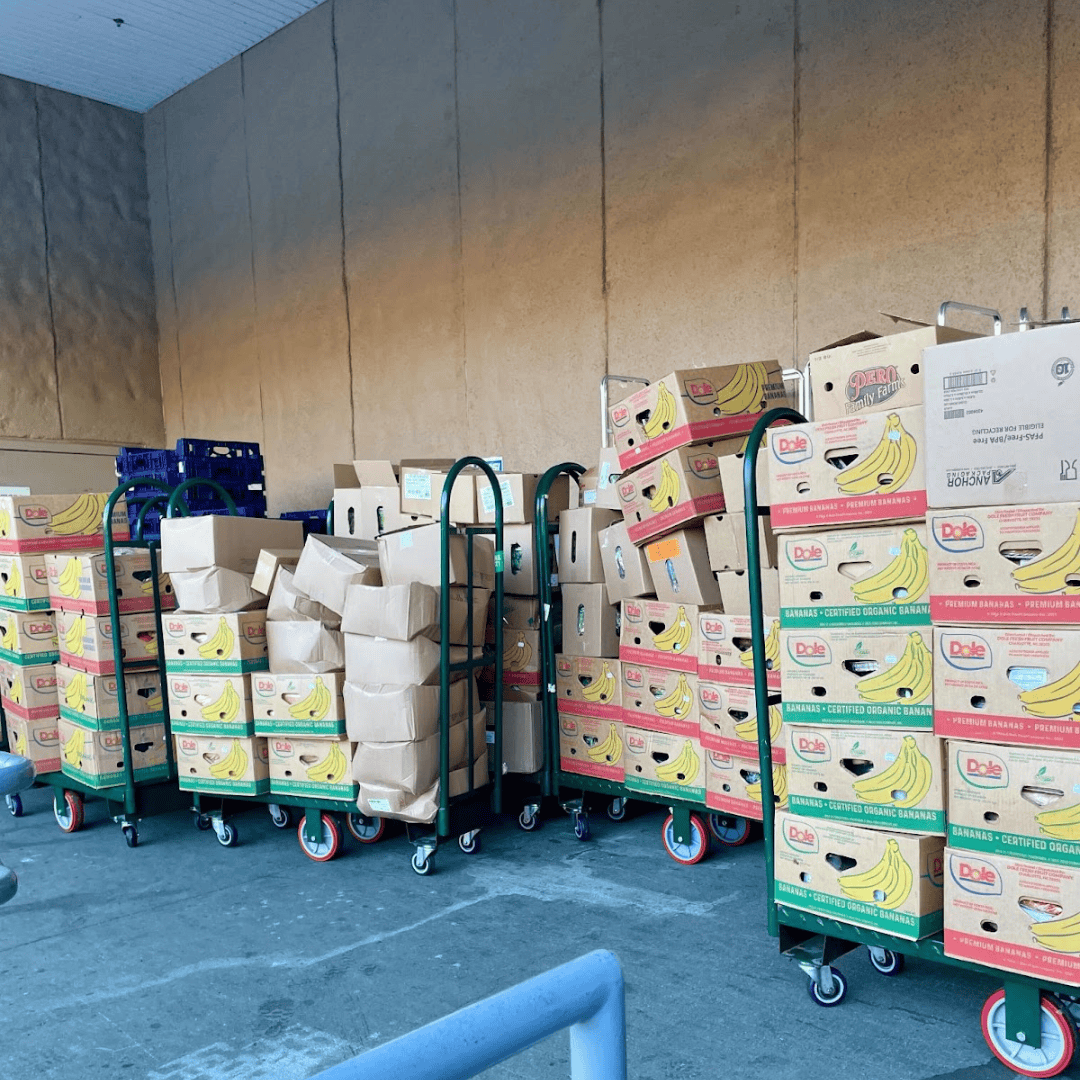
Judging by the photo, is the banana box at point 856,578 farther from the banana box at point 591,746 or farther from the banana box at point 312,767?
the banana box at point 312,767

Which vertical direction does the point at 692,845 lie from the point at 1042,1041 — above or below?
below

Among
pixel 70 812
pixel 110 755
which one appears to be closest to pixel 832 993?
pixel 110 755

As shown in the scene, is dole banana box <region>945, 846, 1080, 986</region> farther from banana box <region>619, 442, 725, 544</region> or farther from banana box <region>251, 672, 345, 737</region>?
banana box <region>251, 672, 345, 737</region>

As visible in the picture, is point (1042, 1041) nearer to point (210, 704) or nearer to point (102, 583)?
point (210, 704)

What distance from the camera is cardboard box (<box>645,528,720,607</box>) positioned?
3775 millimetres

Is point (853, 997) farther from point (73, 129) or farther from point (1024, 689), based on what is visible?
point (73, 129)

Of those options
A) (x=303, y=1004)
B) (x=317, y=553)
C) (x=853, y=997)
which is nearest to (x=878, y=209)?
(x=317, y=553)

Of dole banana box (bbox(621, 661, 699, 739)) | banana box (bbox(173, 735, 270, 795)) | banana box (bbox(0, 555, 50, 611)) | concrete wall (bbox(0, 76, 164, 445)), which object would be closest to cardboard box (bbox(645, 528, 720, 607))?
dole banana box (bbox(621, 661, 699, 739))

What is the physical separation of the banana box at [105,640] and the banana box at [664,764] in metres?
2.32

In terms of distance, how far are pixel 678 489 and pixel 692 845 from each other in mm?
1412

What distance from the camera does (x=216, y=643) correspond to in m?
4.28

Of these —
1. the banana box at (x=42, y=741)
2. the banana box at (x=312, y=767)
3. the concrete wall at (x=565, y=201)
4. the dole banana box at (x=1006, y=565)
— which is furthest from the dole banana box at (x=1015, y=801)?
the banana box at (x=42, y=741)

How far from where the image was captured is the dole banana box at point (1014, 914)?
7.08ft

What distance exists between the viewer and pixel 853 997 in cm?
267
